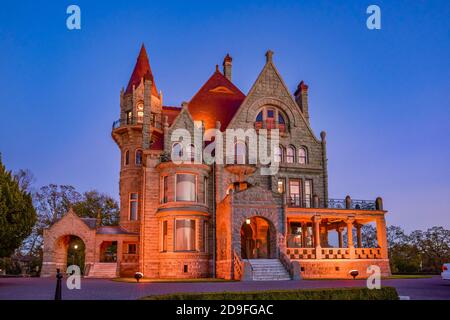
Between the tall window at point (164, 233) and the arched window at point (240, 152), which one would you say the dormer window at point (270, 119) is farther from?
the tall window at point (164, 233)

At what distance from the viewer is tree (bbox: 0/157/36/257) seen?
22906 mm

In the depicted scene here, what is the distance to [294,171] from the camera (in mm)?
38938

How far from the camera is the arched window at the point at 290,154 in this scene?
39156 mm

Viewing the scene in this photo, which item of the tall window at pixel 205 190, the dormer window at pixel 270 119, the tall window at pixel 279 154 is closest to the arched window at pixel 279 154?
the tall window at pixel 279 154

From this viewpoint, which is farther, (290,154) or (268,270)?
(290,154)

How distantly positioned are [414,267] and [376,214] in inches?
565

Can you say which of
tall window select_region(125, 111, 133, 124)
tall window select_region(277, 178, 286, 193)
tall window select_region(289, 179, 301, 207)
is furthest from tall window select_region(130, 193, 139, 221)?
tall window select_region(289, 179, 301, 207)

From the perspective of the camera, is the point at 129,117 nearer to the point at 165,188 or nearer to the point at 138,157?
the point at 138,157

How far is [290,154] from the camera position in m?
39.3

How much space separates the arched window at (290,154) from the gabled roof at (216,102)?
543 centimetres

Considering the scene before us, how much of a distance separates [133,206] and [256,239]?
34.2 ft

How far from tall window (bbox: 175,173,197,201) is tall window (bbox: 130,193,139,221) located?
19.2 ft

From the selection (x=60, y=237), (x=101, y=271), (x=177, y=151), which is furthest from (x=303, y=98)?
(x=60, y=237)

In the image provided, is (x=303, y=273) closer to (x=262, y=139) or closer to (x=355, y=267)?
(x=355, y=267)
